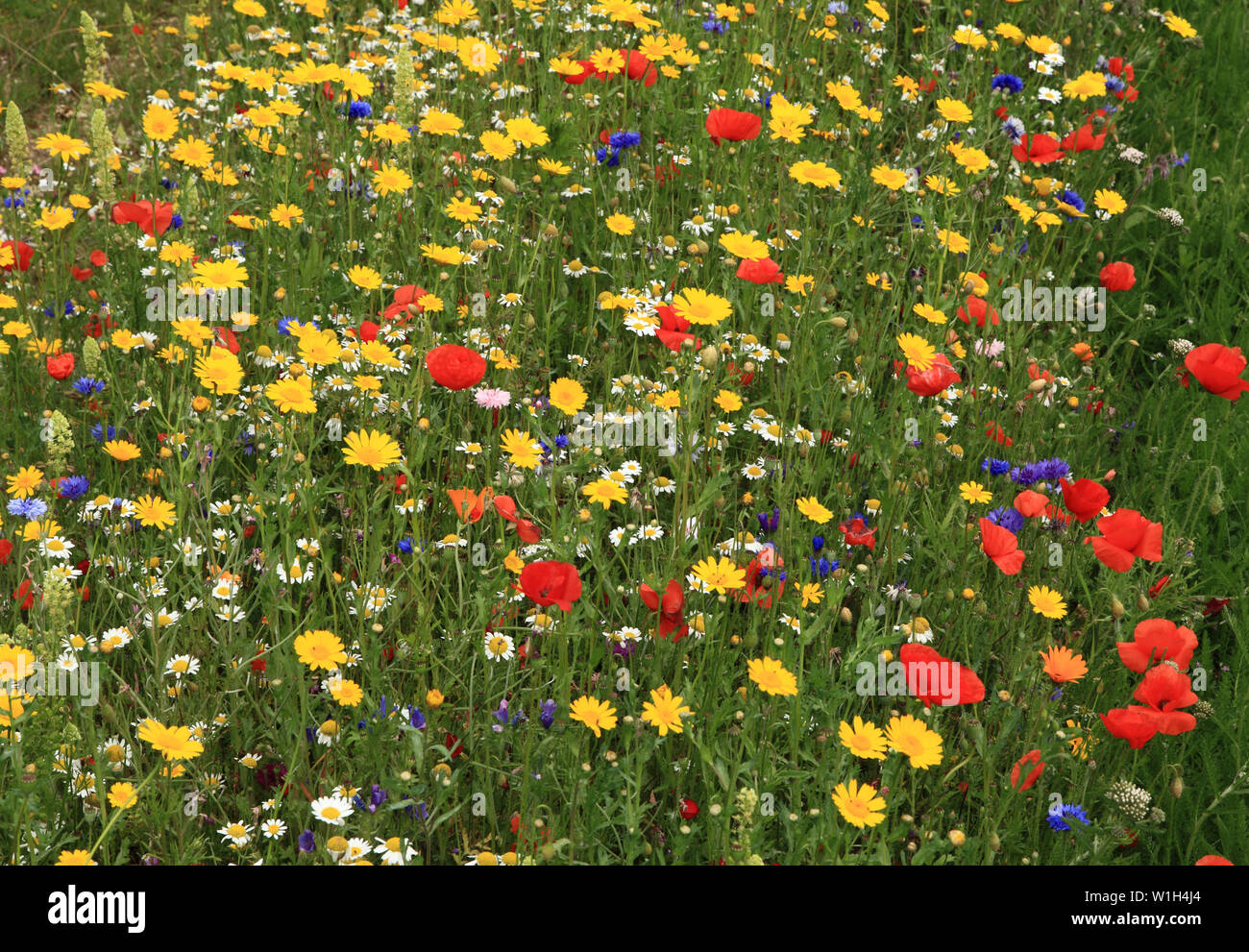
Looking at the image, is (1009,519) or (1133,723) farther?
(1009,519)

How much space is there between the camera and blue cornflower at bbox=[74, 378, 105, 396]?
3170mm

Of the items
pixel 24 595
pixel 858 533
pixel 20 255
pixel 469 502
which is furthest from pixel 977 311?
pixel 20 255

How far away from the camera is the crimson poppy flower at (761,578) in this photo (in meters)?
2.61

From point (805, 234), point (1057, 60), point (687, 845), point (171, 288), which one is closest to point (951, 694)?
point (687, 845)

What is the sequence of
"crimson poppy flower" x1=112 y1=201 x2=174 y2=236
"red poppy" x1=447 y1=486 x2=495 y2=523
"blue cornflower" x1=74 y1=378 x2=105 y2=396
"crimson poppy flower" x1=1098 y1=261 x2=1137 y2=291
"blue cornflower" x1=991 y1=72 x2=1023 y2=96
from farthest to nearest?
"blue cornflower" x1=991 y1=72 x2=1023 y2=96 < "crimson poppy flower" x1=1098 y1=261 x2=1137 y2=291 < "crimson poppy flower" x1=112 y1=201 x2=174 y2=236 < "blue cornflower" x1=74 y1=378 x2=105 y2=396 < "red poppy" x1=447 y1=486 x2=495 y2=523

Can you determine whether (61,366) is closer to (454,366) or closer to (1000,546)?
(454,366)

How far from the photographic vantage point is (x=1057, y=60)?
4.78 meters

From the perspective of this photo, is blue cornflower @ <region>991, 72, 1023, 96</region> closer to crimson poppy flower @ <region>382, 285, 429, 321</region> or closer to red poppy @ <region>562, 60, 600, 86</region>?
red poppy @ <region>562, 60, 600, 86</region>

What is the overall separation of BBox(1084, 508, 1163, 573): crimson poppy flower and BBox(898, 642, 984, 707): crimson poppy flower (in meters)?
0.41

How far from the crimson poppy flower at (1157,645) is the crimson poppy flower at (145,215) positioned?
287cm

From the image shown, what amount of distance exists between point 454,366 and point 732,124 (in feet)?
4.29

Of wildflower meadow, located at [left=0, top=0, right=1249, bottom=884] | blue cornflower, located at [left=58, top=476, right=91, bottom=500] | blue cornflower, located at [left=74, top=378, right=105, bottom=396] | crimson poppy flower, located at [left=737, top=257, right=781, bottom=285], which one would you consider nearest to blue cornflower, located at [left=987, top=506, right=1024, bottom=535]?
wildflower meadow, located at [left=0, top=0, right=1249, bottom=884]

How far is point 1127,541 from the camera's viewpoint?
2391 millimetres
